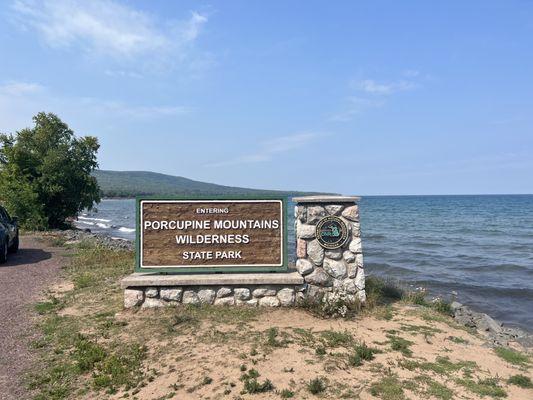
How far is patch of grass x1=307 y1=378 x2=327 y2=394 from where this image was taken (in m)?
5.32

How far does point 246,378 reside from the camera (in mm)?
5648

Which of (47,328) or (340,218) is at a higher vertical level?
(340,218)

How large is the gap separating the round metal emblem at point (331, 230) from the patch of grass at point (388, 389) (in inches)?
135

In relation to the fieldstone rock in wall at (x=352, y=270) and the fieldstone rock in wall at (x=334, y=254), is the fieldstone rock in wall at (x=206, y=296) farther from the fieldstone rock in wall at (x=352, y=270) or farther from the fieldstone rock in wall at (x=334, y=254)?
the fieldstone rock in wall at (x=352, y=270)

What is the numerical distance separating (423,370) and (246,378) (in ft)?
8.32

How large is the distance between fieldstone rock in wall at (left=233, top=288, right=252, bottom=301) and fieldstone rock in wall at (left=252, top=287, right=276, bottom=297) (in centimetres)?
13

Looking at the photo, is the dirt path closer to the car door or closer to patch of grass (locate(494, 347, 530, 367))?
the car door

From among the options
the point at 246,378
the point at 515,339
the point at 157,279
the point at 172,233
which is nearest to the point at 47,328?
the point at 157,279

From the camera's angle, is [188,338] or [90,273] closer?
[188,338]

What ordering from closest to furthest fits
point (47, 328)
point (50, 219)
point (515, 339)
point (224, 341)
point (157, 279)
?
point (224, 341), point (47, 328), point (157, 279), point (515, 339), point (50, 219)

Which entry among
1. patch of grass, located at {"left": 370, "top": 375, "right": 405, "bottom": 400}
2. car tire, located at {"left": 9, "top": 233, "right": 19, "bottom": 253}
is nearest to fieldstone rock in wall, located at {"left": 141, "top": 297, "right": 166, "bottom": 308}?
patch of grass, located at {"left": 370, "top": 375, "right": 405, "bottom": 400}

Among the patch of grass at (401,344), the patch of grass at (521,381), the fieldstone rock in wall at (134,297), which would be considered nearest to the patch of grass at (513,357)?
the patch of grass at (521,381)

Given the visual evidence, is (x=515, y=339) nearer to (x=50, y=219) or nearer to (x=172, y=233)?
(x=172, y=233)

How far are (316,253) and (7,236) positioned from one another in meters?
12.5
